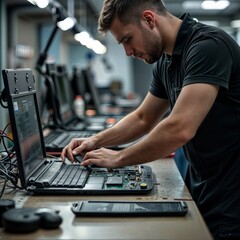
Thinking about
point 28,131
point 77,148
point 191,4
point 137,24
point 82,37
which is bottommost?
point 77,148

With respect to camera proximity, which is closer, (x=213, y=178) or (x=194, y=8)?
(x=213, y=178)

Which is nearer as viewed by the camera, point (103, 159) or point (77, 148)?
point (103, 159)

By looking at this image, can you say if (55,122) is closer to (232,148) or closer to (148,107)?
(148,107)

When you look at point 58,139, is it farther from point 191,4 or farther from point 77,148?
point 191,4

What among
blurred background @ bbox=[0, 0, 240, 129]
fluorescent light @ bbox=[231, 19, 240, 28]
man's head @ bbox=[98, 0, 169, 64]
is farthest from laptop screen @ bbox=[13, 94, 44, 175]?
fluorescent light @ bbox=[231, 19, 240, 28]

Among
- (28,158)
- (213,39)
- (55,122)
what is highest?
(213,39)

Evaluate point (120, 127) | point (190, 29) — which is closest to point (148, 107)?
point (120, 127)

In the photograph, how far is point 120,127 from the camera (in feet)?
6.26

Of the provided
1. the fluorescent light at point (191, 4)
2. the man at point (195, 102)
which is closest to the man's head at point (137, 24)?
the man at point (195, 102)

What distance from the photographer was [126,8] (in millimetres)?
1500

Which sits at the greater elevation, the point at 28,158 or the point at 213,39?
the point at 213,39

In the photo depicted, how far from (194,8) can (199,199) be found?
7.36m

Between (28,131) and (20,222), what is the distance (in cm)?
54

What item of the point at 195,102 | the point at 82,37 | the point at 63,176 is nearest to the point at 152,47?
the point at 195,102
